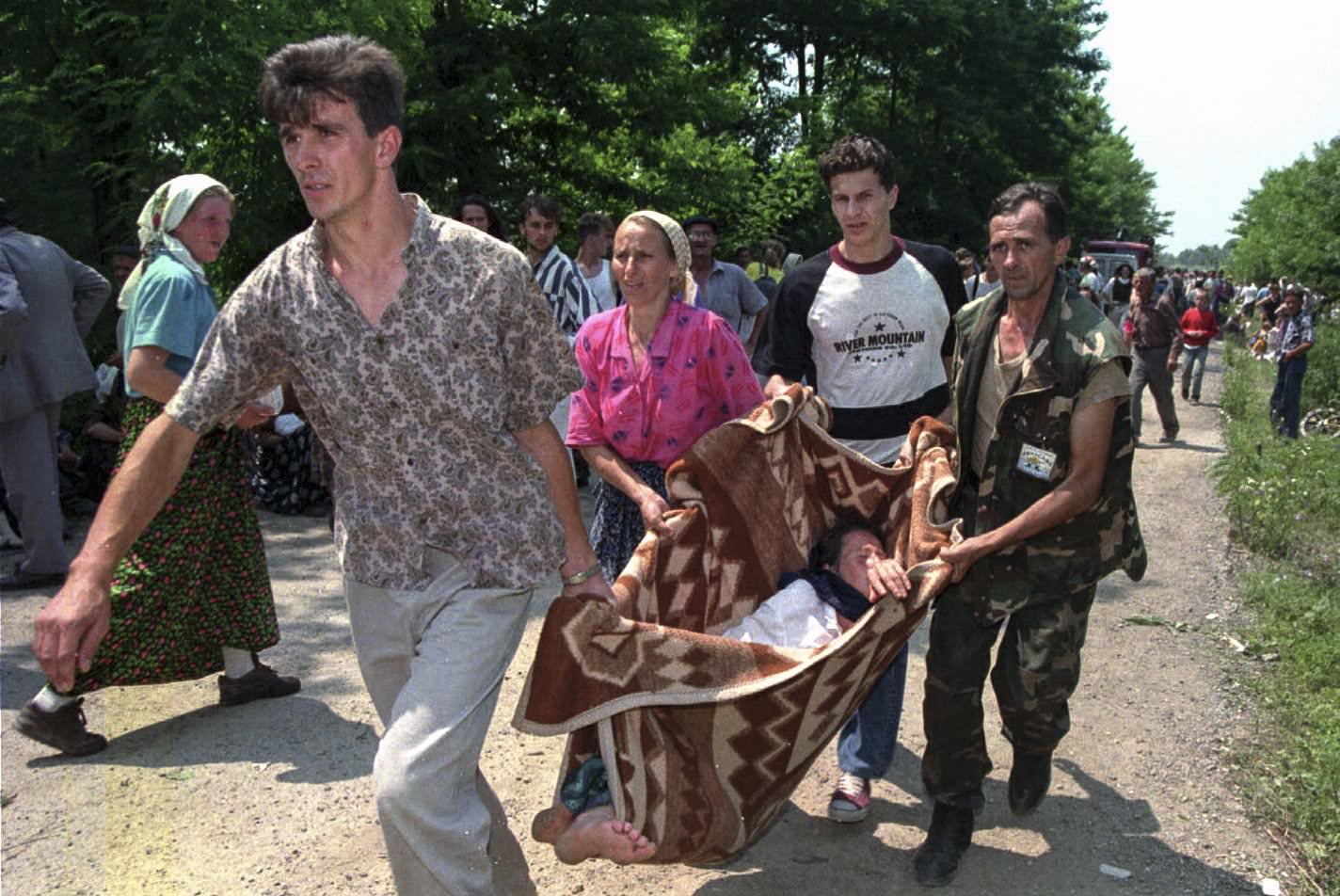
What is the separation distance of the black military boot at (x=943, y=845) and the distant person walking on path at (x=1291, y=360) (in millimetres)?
11862

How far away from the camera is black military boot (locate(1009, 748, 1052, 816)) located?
4012 millimetres

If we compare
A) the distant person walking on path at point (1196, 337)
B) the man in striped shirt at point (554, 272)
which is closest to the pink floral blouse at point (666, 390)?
the man in striped shirt at point (554, 272)

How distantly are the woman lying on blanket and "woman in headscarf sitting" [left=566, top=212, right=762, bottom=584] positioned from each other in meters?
0.55

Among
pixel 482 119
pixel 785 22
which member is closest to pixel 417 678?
pixel 482 119

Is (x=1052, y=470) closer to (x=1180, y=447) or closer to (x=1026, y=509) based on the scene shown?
(x=1026, y=509)

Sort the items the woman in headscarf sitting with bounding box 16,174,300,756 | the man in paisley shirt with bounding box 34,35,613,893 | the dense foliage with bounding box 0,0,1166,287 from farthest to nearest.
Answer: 1. the dense foliage with bounding box 0,0,1166,287
2. the woman in headscarf sitting with bounding box 16,174,300,756
3. the man in paisley shirt with bounding box 34,35,613,893

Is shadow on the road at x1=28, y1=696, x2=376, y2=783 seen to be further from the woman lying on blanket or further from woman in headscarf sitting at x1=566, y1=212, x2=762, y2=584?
the woman lying on blanket

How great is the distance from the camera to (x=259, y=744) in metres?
4.70

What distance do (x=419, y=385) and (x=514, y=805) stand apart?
2.03 m

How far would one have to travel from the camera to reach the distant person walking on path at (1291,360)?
14.0 m

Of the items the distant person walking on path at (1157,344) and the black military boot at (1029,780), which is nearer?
the black military boot at (1029,780)

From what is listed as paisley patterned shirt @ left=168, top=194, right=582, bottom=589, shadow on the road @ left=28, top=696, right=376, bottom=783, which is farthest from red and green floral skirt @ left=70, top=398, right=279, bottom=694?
paisley patterned shirt @ left=168, top=194, right=582, bottom=589

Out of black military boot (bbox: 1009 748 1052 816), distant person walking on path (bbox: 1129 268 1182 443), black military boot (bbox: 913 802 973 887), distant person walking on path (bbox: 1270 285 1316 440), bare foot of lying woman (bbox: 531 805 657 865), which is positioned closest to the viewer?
bare foot of lying woman (bbox: 531 805 657 865)

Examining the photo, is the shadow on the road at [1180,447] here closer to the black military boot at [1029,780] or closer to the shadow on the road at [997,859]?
the shadow on the road at [997,859]
